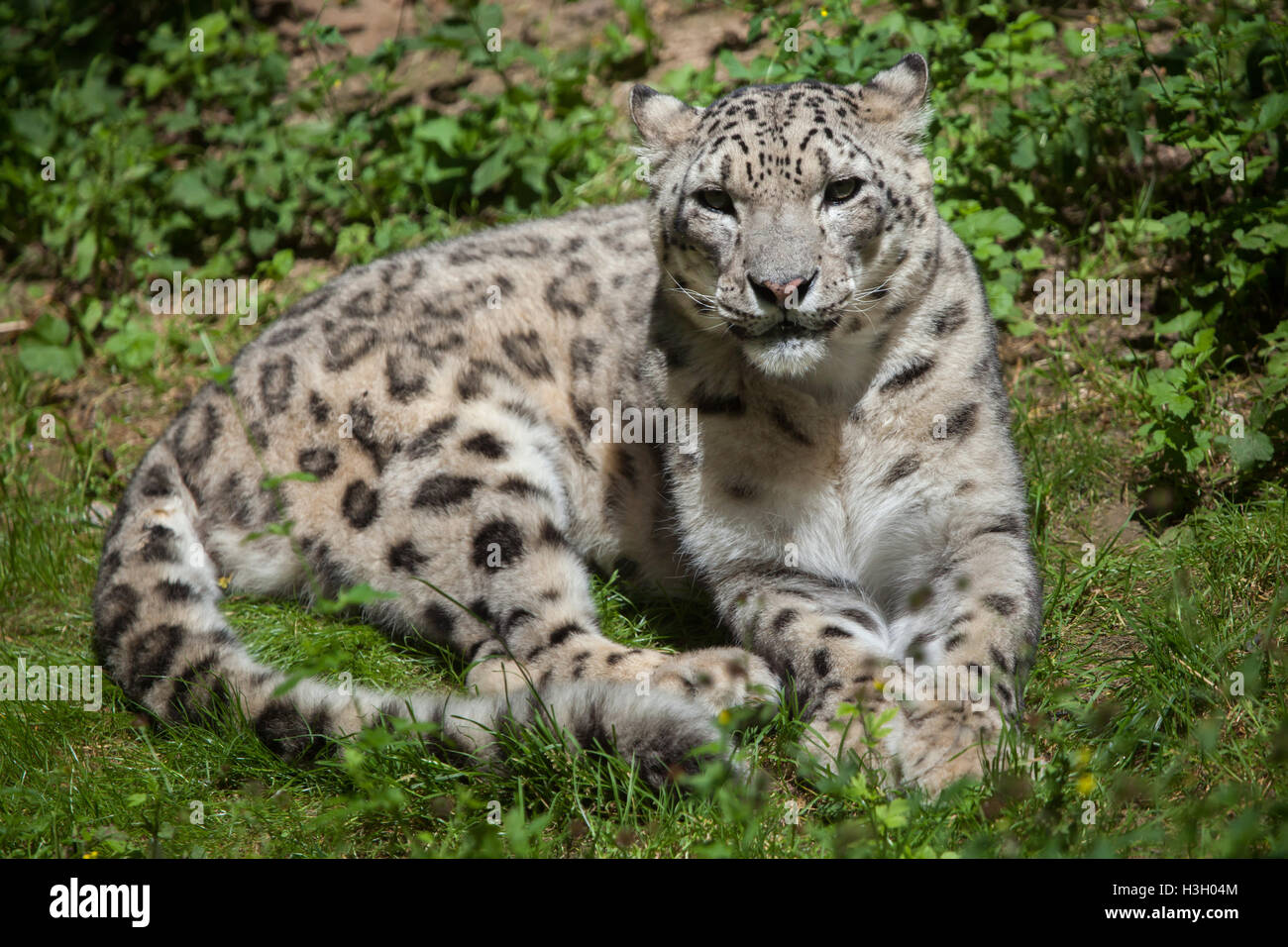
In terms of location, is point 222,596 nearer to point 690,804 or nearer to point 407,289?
point 407,289

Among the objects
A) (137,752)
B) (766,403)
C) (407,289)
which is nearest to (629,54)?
(407,289)

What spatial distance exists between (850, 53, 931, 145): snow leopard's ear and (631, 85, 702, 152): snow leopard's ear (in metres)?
0.65

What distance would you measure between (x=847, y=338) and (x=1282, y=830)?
2.08 metres

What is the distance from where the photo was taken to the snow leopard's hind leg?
4.05 m

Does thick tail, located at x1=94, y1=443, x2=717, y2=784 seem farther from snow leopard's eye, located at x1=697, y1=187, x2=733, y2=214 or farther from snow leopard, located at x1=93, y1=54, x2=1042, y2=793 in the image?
snow leopard's eye, located at x1=697, y1=187, x2=733, y2=214

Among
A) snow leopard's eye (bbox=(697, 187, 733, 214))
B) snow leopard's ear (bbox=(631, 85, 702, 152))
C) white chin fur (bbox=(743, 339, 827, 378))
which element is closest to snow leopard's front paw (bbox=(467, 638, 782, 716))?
white chin fur (bbox=(743, 339, 827, 378))

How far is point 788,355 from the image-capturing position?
4273mm

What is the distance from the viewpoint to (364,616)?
207 inches

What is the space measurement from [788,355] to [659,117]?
3.92 feet

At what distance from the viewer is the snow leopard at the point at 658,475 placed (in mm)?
4254

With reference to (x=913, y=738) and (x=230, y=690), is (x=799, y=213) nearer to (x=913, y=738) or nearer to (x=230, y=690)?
(x=913, y=738)

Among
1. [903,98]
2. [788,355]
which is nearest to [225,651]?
[788,355]

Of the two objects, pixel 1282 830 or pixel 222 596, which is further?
pixel 222 596

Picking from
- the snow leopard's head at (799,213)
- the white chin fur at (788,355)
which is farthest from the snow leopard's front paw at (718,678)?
the snow leopard's head at (799,213)
